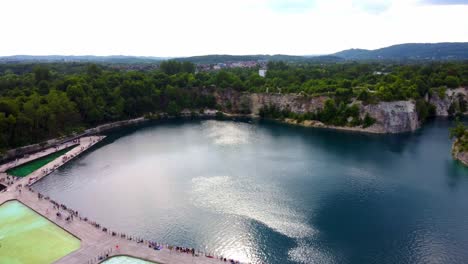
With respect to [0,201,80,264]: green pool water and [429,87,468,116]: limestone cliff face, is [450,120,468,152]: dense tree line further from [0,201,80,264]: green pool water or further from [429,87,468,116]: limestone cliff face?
[0,201,80,264]: green pool water

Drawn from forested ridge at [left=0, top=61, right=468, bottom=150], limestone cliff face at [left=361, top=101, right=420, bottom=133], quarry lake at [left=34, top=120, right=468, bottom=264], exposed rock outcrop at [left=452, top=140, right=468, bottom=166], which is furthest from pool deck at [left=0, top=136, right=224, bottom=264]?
limestone cliff face at [left=361, top=101, right=420, bottom=133]

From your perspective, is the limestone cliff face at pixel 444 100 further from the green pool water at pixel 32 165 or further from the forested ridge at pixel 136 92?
the green pool water at pixel 32 165

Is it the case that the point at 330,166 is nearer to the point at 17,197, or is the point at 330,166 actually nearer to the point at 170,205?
the point at 170,205

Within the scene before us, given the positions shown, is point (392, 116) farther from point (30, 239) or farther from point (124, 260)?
point (30, 239)

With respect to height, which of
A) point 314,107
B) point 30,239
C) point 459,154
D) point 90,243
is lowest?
point 30,239

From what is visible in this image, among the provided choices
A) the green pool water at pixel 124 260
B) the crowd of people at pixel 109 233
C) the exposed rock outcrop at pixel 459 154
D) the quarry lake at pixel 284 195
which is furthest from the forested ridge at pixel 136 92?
the green pool water at pixel 124 260

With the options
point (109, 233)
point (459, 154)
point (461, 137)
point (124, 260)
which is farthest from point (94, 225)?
point (461, 137)
